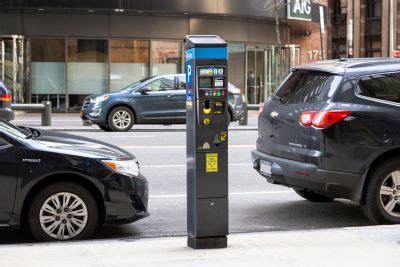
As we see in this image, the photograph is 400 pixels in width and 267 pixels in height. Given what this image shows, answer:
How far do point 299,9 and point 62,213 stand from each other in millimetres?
25899

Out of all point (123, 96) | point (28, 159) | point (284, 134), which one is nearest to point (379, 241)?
point (284, 134)

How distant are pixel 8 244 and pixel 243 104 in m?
15.3

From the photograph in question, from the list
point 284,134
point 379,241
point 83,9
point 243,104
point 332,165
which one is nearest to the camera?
point 379,241

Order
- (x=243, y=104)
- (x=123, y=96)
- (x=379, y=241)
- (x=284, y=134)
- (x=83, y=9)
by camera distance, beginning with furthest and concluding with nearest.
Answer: (x=83, y=9) < (x=243, y=104) < (x=123, y=96) < (x=284, y=134) < (x=379, y=241)

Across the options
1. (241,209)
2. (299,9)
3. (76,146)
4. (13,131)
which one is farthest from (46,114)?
(76,146)

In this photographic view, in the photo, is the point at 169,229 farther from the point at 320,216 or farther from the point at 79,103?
the point at 79,103

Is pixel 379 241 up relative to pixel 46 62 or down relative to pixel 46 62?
down

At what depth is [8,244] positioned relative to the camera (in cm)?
688

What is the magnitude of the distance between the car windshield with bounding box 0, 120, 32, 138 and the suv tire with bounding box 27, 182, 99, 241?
0.67 metres

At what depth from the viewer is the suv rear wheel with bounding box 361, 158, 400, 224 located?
7484 mm

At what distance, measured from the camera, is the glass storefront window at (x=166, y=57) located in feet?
96.6

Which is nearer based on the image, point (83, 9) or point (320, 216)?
point (320, 216)

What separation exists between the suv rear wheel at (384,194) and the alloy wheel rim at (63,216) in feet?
9.83

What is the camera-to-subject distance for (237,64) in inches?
1237
